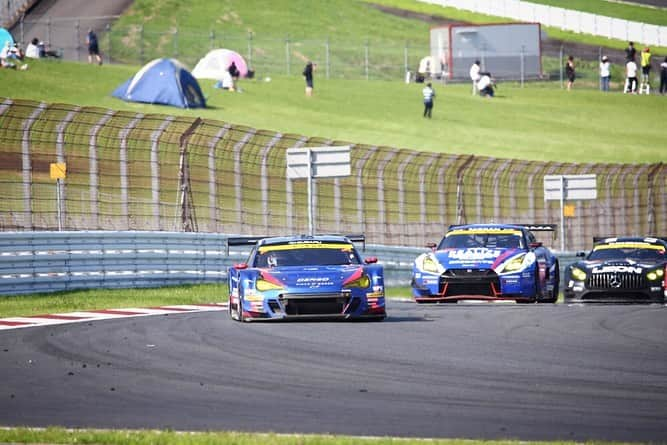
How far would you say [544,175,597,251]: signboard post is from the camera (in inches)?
1249

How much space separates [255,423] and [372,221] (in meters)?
19.5

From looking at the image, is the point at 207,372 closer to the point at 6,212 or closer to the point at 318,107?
the point at 6,212

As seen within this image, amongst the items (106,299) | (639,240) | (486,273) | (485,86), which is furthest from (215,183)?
(485,86)

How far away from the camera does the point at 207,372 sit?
36.1 ft

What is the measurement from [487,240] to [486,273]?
153cm

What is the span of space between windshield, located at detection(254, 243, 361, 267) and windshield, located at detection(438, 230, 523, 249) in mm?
4455

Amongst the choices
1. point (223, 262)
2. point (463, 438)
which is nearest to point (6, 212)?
point (223, 262)

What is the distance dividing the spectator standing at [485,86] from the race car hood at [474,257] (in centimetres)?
4290

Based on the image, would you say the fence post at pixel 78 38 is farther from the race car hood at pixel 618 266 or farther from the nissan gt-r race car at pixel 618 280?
the race car hood at pixel 618 266

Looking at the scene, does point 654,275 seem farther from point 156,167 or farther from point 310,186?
point 156,167

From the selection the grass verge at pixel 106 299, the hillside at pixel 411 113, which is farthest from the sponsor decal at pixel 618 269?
the hillside at pixel 411 113

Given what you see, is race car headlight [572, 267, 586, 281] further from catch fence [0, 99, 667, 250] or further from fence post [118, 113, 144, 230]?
fence post [118, 113, 144, 230]

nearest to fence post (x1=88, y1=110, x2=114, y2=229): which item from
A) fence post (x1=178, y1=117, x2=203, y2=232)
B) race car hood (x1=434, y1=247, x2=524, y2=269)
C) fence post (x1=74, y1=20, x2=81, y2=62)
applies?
fence post (x1=178, y1=117, x2=203, y2=232)

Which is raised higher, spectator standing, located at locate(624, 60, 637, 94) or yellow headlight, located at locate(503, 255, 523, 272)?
spectator standing, located at locate(624, 60, 637, 94)
